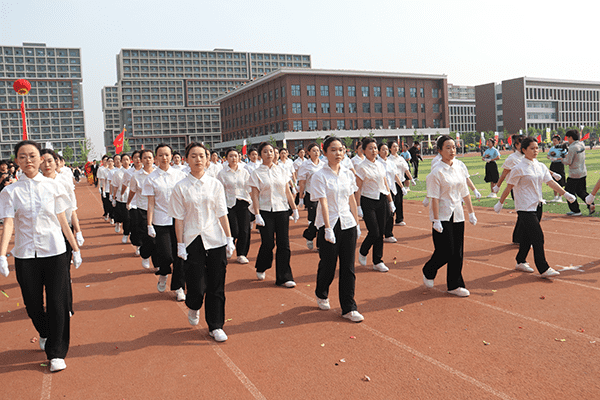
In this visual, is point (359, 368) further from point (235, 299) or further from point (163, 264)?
point (163, 264)

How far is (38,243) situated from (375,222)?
4.75 metres

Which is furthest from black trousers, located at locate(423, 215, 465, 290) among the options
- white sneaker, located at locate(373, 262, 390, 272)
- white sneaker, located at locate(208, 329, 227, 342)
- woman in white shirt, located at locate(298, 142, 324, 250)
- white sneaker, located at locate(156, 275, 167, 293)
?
white sneaker, located at locate(156, 275, 167, 293)

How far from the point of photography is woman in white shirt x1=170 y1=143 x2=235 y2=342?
491cm

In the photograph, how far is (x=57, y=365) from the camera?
434 cm

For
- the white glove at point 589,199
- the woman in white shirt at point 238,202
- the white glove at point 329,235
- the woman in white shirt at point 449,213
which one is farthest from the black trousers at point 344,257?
the white glove at point 589,199

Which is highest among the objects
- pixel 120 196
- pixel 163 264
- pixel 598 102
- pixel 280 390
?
pixel 598 102

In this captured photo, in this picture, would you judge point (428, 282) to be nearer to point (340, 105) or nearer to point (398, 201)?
point (398, 201)

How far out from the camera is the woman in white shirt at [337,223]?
5355 millimetres

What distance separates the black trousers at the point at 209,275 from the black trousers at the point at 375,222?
3.12 meters

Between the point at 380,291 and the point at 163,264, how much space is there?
3.03m

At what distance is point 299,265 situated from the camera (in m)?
8.27

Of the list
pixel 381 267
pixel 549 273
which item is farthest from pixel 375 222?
pixel 549 273

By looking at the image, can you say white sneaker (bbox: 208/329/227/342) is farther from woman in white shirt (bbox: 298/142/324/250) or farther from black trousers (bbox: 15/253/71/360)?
woman in white shirt (bbox: 298/142/324/250)

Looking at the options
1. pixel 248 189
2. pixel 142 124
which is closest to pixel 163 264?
pixel 248 189
